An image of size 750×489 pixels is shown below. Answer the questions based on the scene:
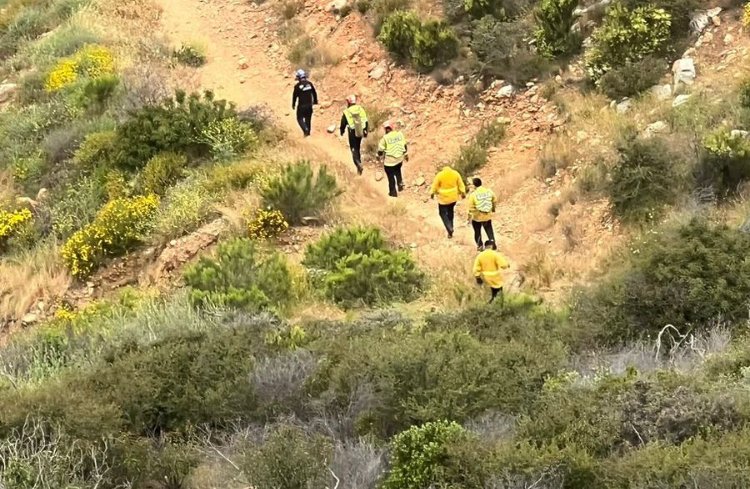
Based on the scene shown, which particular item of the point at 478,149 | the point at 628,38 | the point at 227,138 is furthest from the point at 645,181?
the point at 227,138

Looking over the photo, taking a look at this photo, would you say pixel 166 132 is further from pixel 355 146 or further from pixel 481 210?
pixel 481 210

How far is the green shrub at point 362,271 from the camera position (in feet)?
36.9

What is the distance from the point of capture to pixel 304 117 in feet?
52.5

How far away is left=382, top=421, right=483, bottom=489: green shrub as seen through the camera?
18.5 ft

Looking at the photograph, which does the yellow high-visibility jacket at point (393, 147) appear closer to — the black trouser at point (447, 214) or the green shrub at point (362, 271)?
the black trouser at point (447, 214)

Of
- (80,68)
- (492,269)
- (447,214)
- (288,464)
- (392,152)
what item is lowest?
(492,269)

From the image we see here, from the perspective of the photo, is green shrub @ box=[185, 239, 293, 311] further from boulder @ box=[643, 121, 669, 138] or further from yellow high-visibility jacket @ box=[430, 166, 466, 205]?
boulder @ box=[643, 121, 669, 138]

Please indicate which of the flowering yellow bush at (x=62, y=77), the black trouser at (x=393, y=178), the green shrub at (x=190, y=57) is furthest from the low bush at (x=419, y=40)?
the flowering yellow bush at (x=62, y=77)

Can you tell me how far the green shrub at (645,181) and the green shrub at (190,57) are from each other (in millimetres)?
10701

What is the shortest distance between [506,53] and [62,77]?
386 inches

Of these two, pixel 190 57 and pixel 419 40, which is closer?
pixel 419 40

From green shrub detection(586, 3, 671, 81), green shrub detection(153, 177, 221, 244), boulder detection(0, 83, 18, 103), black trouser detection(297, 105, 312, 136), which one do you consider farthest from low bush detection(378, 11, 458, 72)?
boulder detection(0, 83, 18, 103)

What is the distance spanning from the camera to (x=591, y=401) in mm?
6203

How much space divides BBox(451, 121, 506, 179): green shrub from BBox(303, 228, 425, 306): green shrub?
286 cm
